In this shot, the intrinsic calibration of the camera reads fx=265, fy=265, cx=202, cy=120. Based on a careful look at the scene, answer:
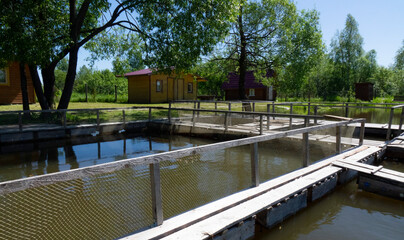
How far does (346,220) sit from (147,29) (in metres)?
13.2

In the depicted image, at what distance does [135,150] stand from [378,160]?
24.4 ft

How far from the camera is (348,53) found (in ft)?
149

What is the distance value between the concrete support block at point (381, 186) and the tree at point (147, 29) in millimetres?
9652

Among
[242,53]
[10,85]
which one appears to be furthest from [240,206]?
[10,85]

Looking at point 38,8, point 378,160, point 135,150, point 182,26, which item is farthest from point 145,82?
point 378,160

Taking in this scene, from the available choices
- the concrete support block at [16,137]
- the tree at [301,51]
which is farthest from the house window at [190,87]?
the concrete support block at [16,137]

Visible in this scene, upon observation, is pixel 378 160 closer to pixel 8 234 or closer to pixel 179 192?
pixel 179 192

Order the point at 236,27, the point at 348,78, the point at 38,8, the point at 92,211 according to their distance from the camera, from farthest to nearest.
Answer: the point at 348,78 → the point at 236,27 → the point at 38,8 → the point at 92,211

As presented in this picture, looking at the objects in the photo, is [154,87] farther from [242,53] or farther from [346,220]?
[346,220]

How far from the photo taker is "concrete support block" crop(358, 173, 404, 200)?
4902 millimetres

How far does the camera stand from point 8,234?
278 cm

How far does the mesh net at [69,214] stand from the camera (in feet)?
9.16

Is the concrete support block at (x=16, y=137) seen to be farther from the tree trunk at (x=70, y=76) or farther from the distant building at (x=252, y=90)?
the distant building at (x=252, y=90)

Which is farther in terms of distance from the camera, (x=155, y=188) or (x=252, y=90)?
(x=252, y=90)
